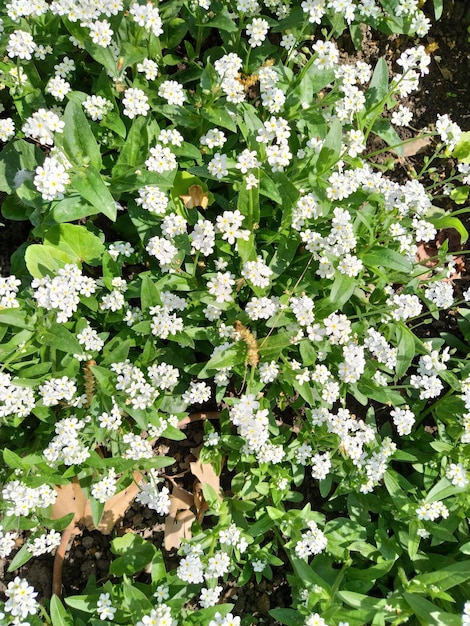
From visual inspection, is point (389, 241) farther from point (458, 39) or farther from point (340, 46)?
point (458, 39)

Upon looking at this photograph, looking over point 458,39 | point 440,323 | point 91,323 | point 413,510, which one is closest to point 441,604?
point 413,510

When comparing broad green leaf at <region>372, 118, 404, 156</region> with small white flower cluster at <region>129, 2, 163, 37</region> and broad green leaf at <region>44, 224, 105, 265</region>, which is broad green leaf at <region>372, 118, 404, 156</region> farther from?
broad green leaf at <region>44, 224, 105, 265</region>

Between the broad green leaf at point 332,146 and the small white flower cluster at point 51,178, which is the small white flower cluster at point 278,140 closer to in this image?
the broad green leaf at point 332,146

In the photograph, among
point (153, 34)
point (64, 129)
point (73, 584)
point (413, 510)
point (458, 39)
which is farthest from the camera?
point (458, 39)

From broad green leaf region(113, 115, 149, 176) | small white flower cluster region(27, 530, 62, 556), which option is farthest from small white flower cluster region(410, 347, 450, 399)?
small white flower cluster region(27, 530, 62, 556)

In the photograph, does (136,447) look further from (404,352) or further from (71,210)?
(404,352)

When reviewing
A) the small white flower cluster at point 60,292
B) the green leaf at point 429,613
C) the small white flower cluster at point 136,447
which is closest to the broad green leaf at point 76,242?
the small white flower cluster at point 60,292
